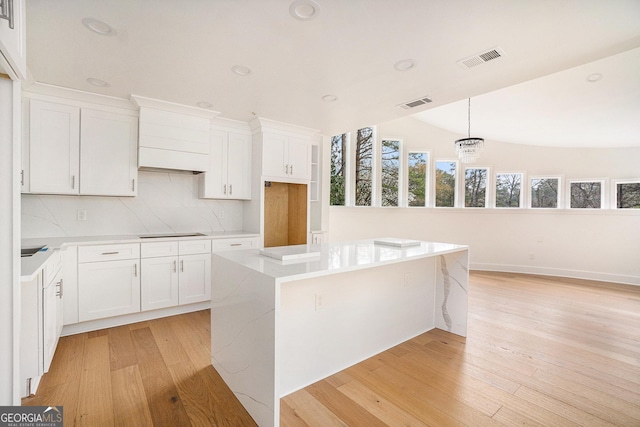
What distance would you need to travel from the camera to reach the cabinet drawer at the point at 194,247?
3.37 meters

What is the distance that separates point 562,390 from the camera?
204 centimetres

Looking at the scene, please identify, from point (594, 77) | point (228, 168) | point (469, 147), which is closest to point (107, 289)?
point (228, 168)

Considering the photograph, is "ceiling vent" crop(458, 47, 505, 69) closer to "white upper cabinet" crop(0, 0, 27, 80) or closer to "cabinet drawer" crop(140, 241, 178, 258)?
"white upper cabinet" crop(0, 0, 27, 80)

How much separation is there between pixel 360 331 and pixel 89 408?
1925mm

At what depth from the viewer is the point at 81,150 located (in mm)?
3037

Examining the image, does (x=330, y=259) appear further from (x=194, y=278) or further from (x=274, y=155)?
(x=274, y=155)

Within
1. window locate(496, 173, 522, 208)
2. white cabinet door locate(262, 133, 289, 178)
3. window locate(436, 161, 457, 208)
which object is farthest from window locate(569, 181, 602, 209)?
white cabinet door locate(262, 133, 289, 178)

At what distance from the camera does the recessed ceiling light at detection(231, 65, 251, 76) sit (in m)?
2.55

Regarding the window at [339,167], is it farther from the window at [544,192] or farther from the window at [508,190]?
the window at [544,192]

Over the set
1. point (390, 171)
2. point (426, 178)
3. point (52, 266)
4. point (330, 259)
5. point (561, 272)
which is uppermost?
point (390, 171)

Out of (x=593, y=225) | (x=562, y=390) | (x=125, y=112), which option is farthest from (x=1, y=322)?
(x=593, y=225)

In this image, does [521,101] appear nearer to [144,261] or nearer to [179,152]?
[179,152]

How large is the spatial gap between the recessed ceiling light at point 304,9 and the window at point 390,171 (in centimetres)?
468

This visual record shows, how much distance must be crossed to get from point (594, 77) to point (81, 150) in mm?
5833
